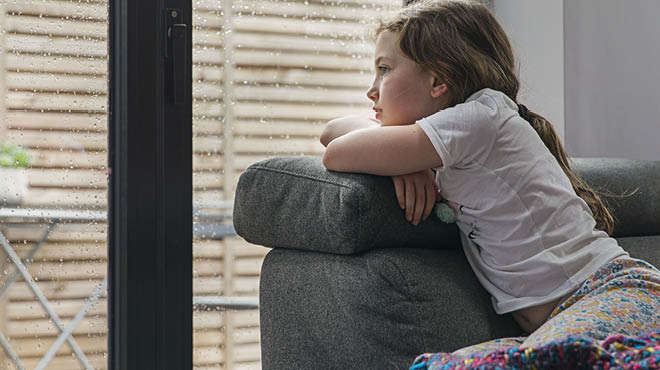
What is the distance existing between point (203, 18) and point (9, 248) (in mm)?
737

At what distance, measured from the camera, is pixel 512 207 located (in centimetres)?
150

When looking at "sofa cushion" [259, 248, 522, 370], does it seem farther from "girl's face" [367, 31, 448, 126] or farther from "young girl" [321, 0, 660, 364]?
"girl's face" [367, 31, 448, 126]

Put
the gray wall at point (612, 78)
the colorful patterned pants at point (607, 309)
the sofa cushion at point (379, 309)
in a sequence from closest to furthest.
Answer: the colorful patterned pants at point (607, 309) < the sofa cushion at point (379, 309) < the gray wall at point (612, 78)

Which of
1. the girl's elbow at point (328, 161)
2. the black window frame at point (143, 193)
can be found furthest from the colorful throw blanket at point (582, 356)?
the black window frame at point (143, 193)

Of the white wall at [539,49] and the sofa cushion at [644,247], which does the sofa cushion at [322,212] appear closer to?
the sofa cushion at [644,247]

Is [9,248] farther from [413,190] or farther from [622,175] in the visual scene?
[622,175]

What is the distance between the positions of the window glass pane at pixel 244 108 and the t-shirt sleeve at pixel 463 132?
81 cm

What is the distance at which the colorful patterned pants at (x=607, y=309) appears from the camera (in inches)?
47.0

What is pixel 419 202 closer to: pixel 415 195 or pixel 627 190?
pixel 415 195

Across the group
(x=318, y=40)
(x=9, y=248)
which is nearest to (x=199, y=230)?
(x=9, y=248)

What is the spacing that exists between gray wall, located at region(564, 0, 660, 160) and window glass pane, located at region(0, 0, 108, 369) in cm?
154

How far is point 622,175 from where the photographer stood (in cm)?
210

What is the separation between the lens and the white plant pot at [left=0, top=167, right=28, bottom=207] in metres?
1.89

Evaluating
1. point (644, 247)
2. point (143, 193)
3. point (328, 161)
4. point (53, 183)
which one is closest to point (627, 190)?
point (644, 247)
